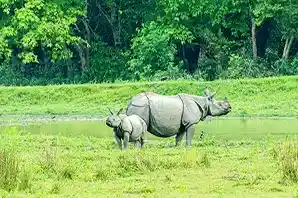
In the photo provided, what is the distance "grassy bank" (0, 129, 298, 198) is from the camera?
35.9 ft

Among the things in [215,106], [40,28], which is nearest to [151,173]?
[215,106]

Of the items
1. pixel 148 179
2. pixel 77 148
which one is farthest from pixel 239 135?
pixel 148 179

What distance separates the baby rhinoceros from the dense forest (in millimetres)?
16202

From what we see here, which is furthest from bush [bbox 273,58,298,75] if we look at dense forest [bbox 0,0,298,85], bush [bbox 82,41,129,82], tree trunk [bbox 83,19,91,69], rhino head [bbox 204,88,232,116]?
rhino head [bbox 204,88,232,116]

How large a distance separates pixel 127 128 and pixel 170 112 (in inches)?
70.6

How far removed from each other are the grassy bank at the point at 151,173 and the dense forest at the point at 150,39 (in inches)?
708

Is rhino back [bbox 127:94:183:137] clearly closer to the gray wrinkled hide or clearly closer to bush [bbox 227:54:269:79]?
the gray wrinkled hide

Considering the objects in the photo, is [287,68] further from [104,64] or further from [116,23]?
[116,23]

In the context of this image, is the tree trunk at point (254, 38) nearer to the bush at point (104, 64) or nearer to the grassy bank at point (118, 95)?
the grassy bank at point (118, 95)

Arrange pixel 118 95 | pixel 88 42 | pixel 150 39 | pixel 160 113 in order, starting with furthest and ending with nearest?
pixel 88 42
pixel 150 39
pixel 118 95
pixel 160 113

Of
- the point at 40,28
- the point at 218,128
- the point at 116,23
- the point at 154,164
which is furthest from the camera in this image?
the point at 116,23

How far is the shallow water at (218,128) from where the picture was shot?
19.5 m

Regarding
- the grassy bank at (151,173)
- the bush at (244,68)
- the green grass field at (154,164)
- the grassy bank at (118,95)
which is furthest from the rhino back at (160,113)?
the bush at (244,68)

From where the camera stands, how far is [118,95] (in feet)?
97.6
